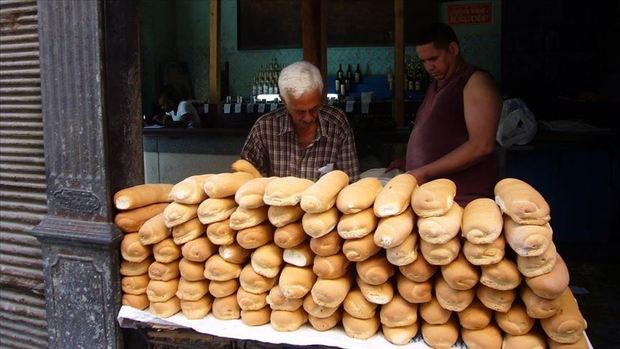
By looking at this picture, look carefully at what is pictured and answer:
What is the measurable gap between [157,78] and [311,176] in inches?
351

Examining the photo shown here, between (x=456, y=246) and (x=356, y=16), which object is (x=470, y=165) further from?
(x=356, y=16)

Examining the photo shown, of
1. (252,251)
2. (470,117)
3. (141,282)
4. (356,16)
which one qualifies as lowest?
(141,282)

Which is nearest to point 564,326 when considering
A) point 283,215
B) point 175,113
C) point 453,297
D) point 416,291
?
point 453,297

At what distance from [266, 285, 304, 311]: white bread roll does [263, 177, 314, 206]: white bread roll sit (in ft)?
1.02

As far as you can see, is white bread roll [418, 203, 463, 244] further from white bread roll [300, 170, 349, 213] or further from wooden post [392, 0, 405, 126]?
wooden post [392, 0, 405, 126]

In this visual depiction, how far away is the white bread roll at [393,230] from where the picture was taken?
158 cm

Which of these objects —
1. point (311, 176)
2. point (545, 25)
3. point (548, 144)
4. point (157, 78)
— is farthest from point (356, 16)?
point (311, 176)

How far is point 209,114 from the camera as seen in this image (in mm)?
7113

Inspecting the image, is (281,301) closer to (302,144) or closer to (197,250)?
(197,250)

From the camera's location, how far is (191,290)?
1938 millimetres

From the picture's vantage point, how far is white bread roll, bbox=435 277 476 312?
5.32 ft

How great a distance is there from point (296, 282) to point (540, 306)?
29.5 inches

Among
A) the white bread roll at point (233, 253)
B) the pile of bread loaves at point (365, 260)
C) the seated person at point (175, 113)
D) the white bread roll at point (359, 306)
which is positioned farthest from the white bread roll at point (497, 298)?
the seated person at point (175, 113)

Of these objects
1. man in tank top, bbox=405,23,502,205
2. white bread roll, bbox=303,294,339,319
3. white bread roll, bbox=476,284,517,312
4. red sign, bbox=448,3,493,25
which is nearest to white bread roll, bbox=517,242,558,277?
white bread roll, bbox=476,284,517,312
